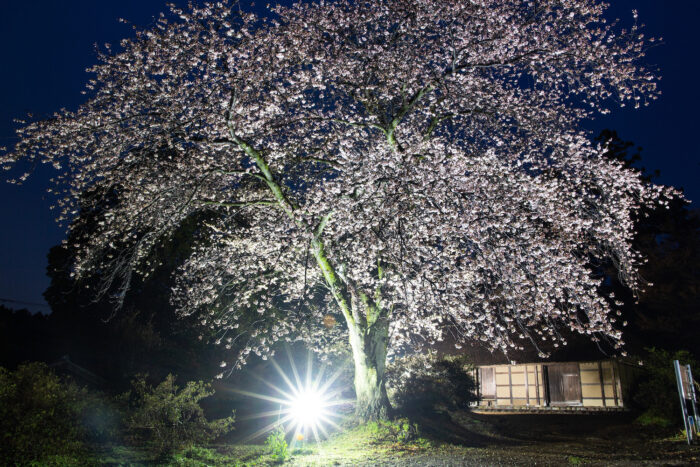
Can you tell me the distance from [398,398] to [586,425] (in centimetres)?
661

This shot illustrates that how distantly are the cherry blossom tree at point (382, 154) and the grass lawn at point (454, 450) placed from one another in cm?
152

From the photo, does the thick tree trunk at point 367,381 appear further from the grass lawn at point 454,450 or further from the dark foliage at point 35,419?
the dark foliage at point 35,419

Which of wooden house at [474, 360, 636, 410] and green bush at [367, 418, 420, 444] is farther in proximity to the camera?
wooden house at [474, 360, 636, 410]

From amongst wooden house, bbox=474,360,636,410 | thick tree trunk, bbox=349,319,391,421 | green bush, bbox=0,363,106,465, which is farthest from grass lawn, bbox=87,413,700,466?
wooden house, bbox=474,360,636,410

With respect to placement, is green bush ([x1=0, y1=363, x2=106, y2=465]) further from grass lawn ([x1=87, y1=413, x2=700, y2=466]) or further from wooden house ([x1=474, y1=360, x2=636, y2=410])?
wooden house ([x1=474, y1=360, x2=636, y2=410])

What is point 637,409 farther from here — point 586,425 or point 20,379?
point 20,379

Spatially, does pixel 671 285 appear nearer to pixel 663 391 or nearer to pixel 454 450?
pixel 663 391

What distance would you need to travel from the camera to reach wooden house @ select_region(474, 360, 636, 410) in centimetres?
2130

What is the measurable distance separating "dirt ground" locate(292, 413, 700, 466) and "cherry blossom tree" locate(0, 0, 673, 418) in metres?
2.13

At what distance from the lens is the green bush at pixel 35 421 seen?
16.5 feet

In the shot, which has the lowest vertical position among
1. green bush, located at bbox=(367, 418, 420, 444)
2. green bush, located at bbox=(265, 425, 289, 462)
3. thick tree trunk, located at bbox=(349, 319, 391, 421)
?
green bush, located at bbox=(265, 425, 289, 462)

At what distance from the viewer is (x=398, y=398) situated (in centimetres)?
1600

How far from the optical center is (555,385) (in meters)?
23.2

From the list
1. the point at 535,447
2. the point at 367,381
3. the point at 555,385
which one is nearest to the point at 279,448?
the point at 367,381
